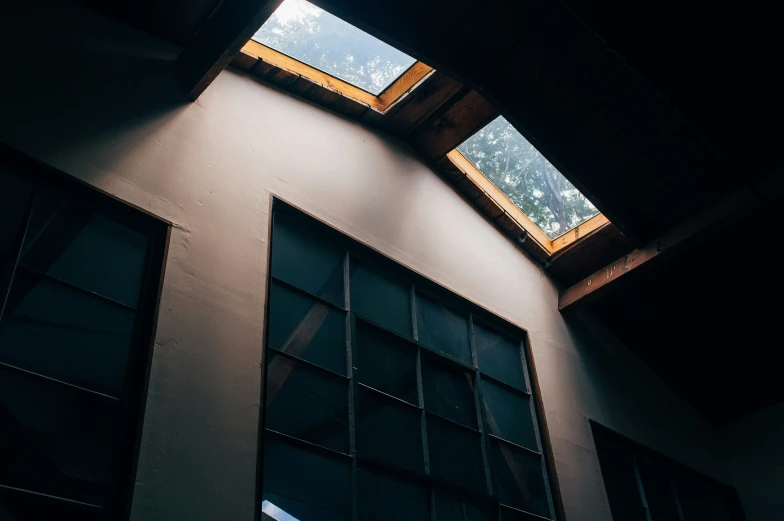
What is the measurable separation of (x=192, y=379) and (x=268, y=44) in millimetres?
2131

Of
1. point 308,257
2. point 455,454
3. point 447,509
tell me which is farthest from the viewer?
point 455,454

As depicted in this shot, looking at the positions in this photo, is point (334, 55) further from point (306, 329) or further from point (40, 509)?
point (40, 509)

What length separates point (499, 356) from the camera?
473 centimetres

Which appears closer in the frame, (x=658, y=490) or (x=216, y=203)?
(x=216, y=203)

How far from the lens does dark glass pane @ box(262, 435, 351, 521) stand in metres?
2.94

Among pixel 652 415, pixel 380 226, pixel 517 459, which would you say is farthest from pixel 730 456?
pixel 380 226

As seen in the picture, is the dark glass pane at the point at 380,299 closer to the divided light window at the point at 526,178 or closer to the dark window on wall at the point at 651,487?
the divided light window at the point at 526,178

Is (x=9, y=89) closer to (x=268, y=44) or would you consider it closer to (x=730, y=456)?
(x=268, y=44)

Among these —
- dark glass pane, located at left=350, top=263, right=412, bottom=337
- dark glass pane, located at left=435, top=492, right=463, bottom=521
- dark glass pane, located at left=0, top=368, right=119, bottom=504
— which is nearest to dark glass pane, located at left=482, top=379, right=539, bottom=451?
dark glass pane, located at left=435, top=492, right=463, bottom=521

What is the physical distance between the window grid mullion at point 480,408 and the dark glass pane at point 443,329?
1.3 inches

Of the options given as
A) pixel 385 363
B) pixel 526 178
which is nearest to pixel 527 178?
pixel 526 178

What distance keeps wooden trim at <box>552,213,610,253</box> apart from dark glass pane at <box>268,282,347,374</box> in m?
2.32

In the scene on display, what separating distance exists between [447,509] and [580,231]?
8.23ft

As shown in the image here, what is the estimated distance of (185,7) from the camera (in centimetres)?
346
